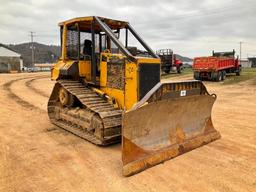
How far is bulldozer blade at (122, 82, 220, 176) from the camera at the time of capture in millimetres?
4426

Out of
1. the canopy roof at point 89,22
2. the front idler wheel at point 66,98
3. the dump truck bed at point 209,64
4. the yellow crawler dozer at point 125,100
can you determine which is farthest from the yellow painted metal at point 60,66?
the dump truck bed at point 209,64

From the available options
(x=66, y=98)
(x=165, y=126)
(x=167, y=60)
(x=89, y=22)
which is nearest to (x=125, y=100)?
(x=165, y=126)

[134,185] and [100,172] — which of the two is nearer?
[134,185]

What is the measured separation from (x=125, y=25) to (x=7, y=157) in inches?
162

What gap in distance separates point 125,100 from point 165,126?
108 centimetres

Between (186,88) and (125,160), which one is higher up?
(186,88)

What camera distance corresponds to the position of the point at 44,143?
5.92m

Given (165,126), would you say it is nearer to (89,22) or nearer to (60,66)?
(89,22)

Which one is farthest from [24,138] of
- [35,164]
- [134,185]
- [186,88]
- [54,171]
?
[186,88]

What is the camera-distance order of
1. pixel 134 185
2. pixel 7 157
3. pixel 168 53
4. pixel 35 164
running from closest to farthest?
pixel 134 185 → pixel 35 164 → pixel 7 157 → pixel 168 53

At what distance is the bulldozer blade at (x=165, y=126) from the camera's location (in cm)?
443

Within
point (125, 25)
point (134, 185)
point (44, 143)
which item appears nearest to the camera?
point (134, 185)

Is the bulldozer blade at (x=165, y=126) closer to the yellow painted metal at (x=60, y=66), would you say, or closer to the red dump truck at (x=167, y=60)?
the yellow painted metal at (x=60, y=66)

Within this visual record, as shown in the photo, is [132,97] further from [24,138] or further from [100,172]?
[24,138]
